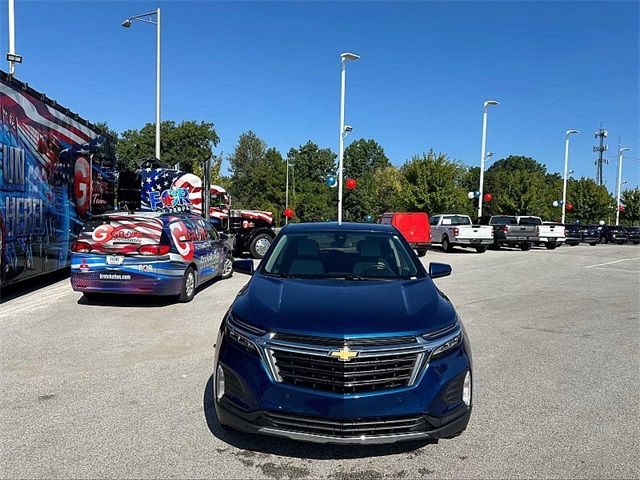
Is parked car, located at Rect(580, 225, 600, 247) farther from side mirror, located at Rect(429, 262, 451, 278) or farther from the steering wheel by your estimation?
the steering wheel

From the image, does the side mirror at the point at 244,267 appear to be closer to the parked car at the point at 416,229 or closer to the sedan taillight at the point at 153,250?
the sedan taillight at the point at 153,250

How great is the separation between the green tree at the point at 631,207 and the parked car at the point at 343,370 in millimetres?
68161

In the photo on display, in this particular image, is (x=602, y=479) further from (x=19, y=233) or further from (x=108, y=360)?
(x=19, y=233)

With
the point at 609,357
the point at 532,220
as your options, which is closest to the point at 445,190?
the point at 532,220

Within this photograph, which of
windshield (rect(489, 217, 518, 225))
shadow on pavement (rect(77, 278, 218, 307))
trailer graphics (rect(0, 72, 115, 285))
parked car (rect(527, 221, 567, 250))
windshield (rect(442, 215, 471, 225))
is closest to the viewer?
trailer graphics (rect(0, 72, 115, 285))

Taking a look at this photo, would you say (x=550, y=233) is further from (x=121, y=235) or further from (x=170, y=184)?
(x=121, y=235)

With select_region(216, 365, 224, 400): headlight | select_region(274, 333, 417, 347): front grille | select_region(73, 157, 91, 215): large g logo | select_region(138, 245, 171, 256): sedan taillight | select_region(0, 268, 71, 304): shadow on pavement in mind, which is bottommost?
select_region(0, 268, 71, 304): shadow on pavement

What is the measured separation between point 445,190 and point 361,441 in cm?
3867

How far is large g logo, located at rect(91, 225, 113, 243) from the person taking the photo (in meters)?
8.47

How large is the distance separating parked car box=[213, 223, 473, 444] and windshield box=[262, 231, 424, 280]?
0.85m

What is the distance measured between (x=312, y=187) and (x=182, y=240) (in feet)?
237

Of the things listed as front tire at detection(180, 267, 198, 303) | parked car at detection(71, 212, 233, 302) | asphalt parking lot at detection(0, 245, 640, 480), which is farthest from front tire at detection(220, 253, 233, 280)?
asphalt parking lot at detection(0, 245, 640, 480)

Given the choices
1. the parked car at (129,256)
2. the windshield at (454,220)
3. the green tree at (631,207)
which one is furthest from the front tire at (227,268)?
the green tree at (631,207)

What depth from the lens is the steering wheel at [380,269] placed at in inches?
182
